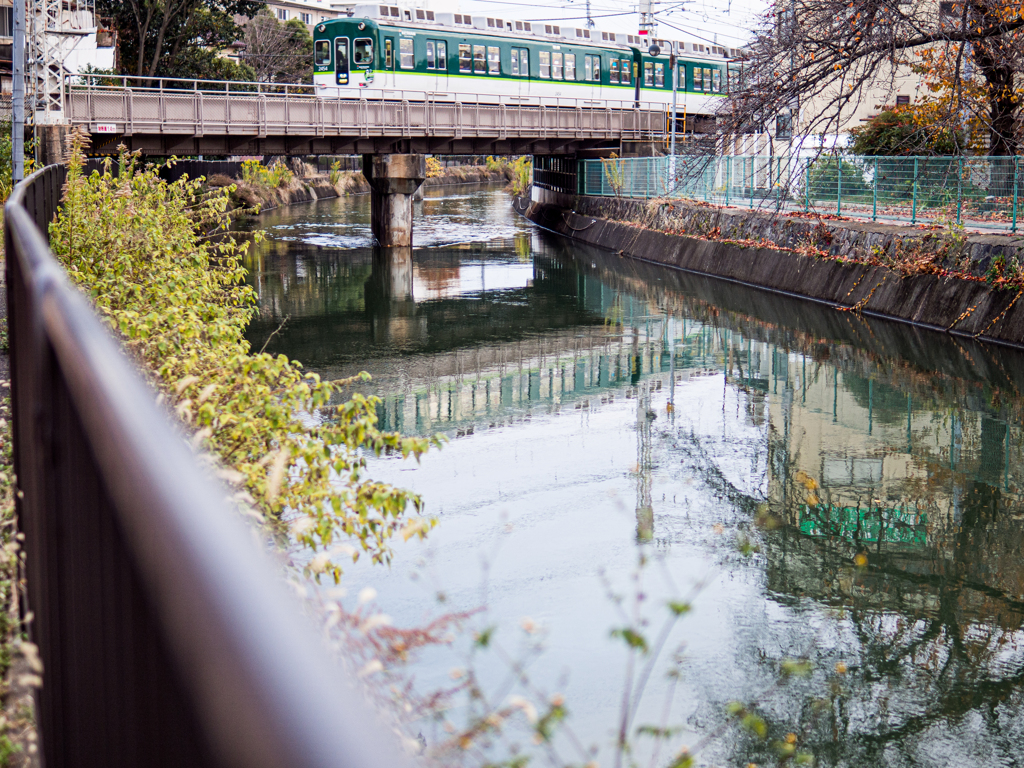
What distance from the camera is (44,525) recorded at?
304 centimetres

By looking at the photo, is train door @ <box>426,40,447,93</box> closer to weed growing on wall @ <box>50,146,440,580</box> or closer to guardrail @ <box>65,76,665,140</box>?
guardrail @ <box>65,76,665,140</box>

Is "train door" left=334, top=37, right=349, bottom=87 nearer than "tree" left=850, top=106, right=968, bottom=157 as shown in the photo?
No

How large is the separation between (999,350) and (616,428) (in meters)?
7.22

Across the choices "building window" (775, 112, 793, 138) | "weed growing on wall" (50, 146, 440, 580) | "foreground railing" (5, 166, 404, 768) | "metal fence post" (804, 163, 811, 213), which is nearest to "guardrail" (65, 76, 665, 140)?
"metal fence post" (804, 163, 811, 213)

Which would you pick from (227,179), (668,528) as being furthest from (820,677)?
(227,179)

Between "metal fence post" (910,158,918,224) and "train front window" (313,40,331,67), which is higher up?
"train front window" (313,40,331,67)

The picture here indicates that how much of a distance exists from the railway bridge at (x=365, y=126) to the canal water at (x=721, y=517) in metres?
9.52

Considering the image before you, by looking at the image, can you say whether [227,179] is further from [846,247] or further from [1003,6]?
[1003,6]

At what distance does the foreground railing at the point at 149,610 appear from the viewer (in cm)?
72

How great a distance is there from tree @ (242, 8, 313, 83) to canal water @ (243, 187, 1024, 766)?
43.2 metres

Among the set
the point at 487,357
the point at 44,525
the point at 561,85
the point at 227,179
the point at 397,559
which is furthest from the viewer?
the point at 227,179

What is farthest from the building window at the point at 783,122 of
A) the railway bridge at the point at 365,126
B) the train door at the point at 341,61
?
the train door at the point at 341,61

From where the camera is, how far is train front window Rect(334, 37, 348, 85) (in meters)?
37.9

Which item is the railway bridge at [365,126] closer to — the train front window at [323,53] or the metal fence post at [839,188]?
the train front window at [323,53]
